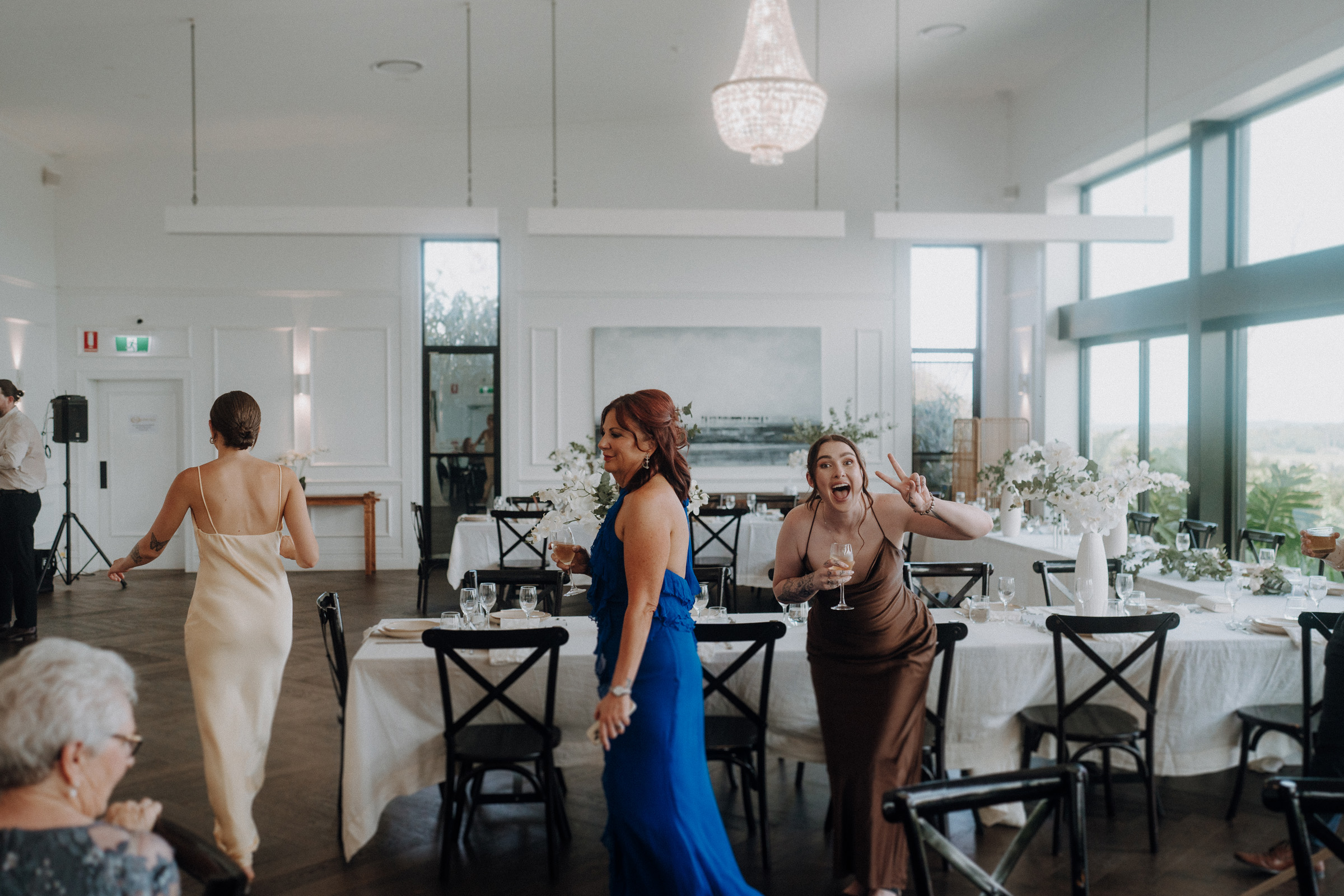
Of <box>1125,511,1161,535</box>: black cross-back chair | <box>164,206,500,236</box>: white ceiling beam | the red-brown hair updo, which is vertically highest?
<box>164,206,500,236</box>: white ceiling beam

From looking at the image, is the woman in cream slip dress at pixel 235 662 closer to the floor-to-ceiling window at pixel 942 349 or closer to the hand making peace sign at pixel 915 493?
Result: the hand making peace sign at pixel 915 493

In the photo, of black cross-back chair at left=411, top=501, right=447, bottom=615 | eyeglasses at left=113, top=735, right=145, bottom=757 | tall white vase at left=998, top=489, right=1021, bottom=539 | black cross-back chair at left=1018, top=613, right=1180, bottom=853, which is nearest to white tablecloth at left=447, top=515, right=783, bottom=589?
black cross-back chair at left=411, top=501, right=447, bottom=615

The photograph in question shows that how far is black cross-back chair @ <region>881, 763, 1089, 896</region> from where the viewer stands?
1.90 m

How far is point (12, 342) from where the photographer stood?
973 cm

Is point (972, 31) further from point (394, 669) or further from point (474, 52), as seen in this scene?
point (394, 669)

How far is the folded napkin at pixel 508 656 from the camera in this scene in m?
3.69

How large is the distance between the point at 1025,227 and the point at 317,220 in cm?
513

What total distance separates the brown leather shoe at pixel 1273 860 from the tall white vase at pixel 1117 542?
7.02 feet

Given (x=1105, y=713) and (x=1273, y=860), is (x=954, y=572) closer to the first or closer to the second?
(x=1105, y=713)

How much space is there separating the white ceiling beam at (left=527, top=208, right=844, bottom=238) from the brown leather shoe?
16.0 feet

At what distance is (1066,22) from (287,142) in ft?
25.6

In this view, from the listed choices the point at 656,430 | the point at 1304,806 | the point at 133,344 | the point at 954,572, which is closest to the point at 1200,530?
the point at 954,572

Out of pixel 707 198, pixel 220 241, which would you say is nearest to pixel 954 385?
pixel 707 198

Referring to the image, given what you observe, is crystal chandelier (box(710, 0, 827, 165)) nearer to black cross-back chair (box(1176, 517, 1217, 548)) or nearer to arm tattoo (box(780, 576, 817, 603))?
arm tattoo (box(780, 576, 817, 603))
